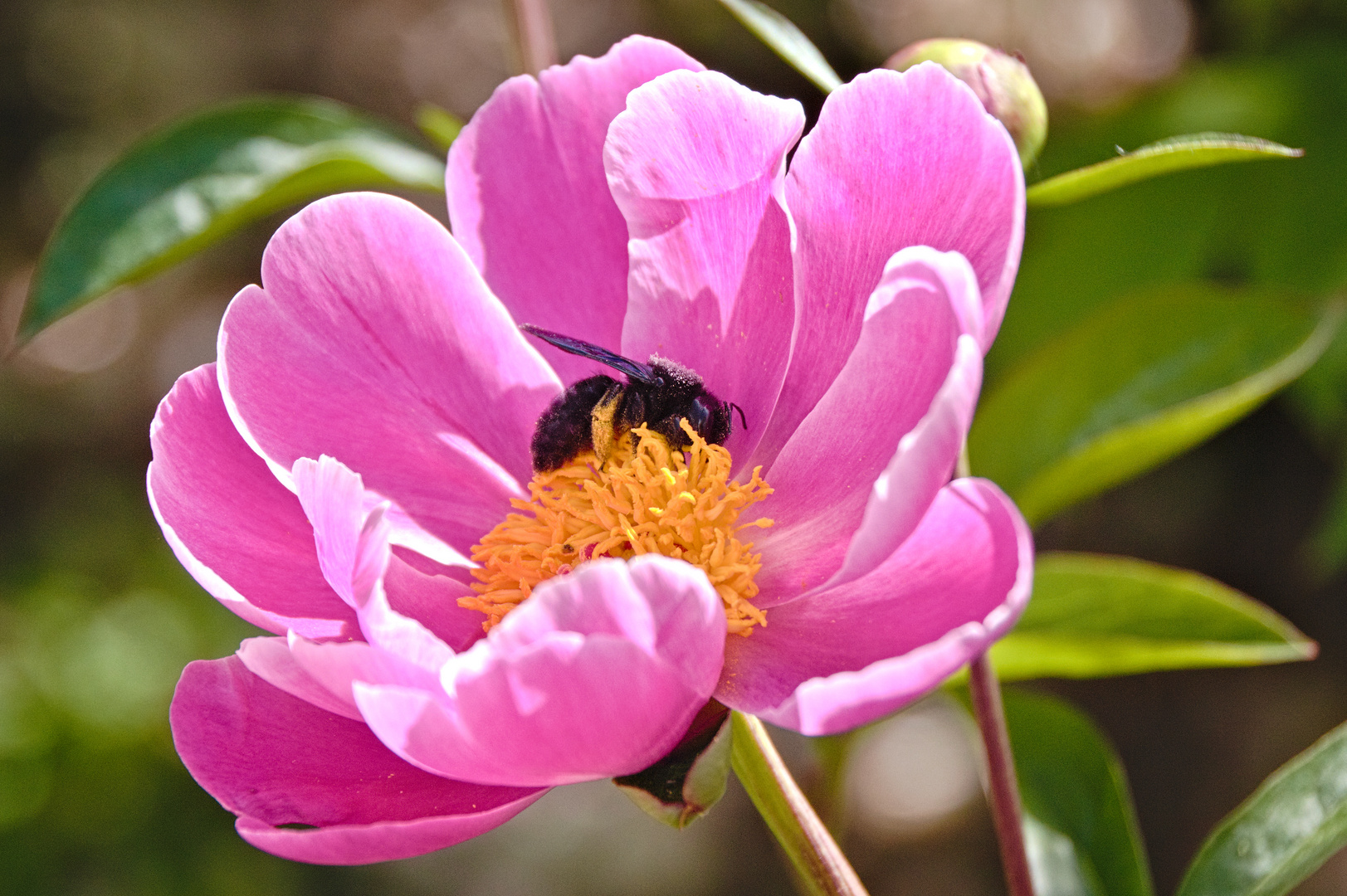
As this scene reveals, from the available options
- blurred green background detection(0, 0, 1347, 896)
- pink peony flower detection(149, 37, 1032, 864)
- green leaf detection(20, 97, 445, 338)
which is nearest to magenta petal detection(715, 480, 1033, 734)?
pink peony flower detection(149, 37, 1032, 864)

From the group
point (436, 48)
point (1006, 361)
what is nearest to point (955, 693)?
point (1006, 361)

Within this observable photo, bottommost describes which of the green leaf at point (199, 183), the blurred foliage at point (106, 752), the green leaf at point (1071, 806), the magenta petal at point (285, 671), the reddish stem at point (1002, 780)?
the blurred foliage at point (106, 752)

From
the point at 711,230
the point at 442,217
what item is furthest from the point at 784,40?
the point at 442,217

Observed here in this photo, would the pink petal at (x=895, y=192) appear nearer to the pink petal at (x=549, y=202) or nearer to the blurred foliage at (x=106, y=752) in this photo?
the pink petal at (x=549, y=202)

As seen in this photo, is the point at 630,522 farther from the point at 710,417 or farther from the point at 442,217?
the point at 442,217

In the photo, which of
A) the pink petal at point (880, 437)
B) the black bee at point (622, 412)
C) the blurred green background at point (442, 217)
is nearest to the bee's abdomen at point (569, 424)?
the black bee at point (622, 412)
